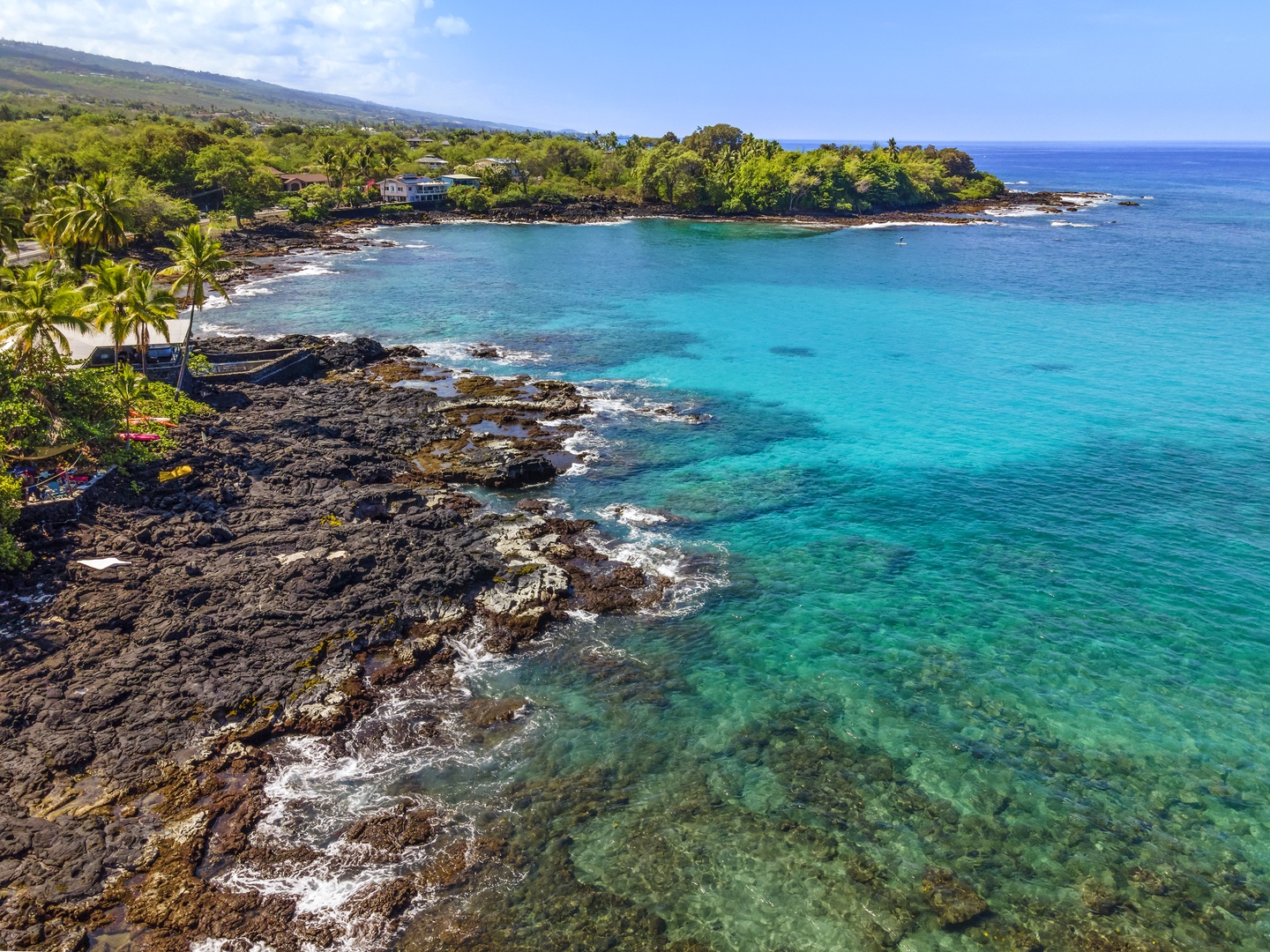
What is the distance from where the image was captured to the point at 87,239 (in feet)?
159

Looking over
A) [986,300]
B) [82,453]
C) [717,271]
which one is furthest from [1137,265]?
[82,453]

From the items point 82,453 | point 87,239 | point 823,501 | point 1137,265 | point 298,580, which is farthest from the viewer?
point 1137,265

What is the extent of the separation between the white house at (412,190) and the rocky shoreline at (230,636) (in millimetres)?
125896

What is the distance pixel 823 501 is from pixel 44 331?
141 ft

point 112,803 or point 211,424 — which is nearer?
point 112,803

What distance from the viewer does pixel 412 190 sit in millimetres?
152625

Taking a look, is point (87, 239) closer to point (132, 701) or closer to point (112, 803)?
point (132, 701)

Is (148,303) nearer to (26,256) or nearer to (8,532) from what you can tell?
(8,532)

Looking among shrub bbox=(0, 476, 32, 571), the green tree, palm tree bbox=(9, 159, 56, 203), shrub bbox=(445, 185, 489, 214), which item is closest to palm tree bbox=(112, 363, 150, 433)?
shrub bbox=(0, 476, 32, 571)

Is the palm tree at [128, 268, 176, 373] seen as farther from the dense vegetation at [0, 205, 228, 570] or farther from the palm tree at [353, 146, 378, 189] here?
the palm tree at [353, 146, 378, 189]

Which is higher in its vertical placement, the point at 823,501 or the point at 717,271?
the point at 717,271

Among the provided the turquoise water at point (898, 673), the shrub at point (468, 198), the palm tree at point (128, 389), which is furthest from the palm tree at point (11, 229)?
the shrub at point (468, 198)

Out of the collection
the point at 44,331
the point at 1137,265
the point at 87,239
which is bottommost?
the point at 44,331

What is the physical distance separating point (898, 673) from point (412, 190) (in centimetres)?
15790
